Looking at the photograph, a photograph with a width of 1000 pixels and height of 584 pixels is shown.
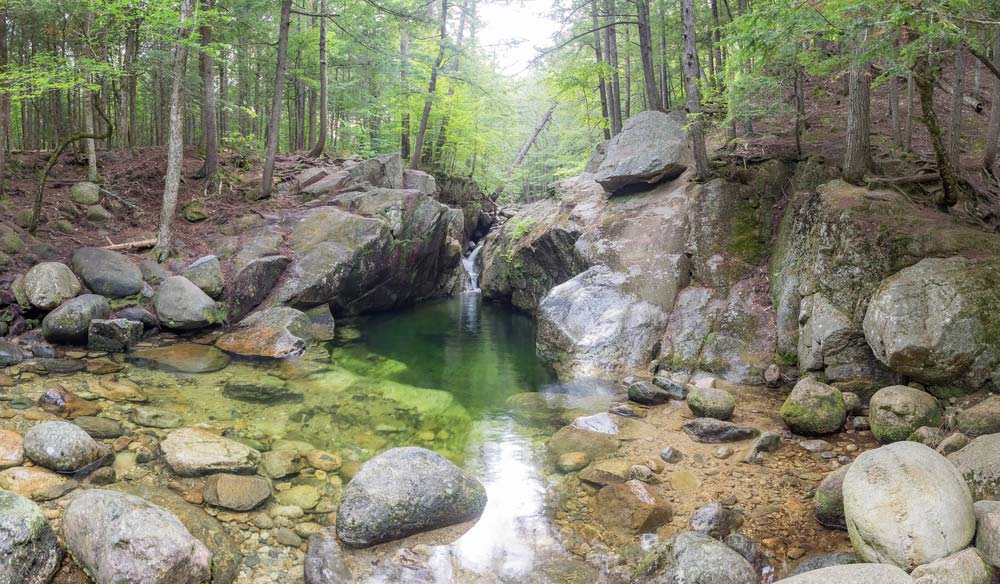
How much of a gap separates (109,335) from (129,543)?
7.68m

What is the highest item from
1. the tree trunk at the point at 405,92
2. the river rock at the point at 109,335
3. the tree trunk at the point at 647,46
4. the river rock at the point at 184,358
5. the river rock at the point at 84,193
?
the tree trunk at the point at 405,92

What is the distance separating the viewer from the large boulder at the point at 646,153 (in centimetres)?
1414

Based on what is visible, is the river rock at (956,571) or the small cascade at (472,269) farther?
the small cascade at (472,269)

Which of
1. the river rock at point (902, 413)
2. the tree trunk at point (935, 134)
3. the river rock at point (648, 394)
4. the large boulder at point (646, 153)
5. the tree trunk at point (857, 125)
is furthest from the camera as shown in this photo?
the large boulder at point (646, 153)

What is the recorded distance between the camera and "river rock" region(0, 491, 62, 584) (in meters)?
Result: 3.99

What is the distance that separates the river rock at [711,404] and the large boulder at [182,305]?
1047 centimetres

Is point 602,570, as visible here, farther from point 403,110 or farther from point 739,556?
point 403,110

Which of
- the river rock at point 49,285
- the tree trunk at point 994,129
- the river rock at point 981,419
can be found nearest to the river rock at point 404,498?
the river rock at point 981,419

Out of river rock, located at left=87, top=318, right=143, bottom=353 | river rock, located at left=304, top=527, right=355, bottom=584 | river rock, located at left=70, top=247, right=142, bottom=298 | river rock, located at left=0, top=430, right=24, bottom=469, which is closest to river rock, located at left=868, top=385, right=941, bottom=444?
river rock, located at left=304, top=527, right=355, bottom=584

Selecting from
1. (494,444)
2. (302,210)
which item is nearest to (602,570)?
(494,444)

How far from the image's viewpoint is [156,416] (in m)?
7.42

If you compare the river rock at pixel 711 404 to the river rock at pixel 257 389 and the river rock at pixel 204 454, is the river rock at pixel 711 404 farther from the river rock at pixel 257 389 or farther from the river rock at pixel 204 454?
the river rock at pixel 257 389

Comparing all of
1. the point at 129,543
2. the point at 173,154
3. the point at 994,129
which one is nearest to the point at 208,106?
the point at 173,154

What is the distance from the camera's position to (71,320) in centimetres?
1005
